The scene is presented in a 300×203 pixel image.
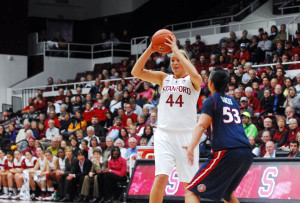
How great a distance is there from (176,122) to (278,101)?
7142 millimetres

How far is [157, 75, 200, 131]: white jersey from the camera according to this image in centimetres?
662

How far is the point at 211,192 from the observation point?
5668 mm

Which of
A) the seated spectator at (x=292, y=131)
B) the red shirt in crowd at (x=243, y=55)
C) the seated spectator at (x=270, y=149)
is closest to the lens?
the seated spectator at (x=270, y=149)

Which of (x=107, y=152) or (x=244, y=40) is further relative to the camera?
(x=244, y=40)

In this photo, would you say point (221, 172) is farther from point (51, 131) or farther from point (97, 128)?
point (51, 131)

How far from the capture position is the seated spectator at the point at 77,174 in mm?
13148

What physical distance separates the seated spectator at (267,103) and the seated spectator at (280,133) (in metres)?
1.30

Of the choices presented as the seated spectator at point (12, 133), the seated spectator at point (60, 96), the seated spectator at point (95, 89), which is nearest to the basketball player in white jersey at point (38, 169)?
the seated spectator at point (12, 133)

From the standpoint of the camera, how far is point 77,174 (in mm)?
13258

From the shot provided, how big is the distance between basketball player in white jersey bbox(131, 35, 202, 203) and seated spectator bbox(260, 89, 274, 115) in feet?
22.4

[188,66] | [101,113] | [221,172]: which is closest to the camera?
[221,172]

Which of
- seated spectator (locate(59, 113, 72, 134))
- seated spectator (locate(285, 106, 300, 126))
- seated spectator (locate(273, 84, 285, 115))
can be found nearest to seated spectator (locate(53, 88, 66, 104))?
seated spectator (locate(59, 113, 72, 134))

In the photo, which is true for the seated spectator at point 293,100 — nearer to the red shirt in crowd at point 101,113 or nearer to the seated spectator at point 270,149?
the seated spectator at point 270,149

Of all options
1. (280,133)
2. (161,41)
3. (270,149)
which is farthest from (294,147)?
(161,41)
